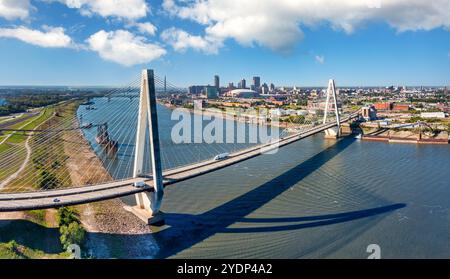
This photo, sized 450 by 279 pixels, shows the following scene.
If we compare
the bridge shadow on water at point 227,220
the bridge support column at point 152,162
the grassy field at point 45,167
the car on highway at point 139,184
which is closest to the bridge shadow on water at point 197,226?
the bridge shadow on water at point 227,220

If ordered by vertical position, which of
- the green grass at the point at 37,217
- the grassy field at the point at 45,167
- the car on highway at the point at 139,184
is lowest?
the green grass at the point at 37,217

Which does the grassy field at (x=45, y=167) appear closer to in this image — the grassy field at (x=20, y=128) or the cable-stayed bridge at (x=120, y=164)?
the cable-stayed bridge at (x=120, y=164)

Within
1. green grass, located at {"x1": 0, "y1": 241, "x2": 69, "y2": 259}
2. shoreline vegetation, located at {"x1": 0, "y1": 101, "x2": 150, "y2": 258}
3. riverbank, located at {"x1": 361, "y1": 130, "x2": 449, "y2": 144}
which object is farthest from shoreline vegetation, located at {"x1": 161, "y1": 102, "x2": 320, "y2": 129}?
green grass, located at {"x1": 0, "y1": 241, "x2": 69, "y2": 259}

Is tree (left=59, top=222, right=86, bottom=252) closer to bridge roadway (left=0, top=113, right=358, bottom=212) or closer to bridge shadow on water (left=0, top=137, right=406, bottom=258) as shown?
bridge shadow on water (left=0, top=137, right=406, bottom=258)

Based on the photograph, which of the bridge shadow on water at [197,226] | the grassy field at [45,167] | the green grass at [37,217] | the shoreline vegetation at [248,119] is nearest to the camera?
the bridge shadow on water at [197,226]

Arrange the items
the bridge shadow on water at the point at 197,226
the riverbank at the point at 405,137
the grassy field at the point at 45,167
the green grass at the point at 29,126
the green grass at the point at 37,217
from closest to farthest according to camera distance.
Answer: the bridge shadow on water at the point at 197,226
the green grass at the point at 37,217
the grassy field at the point at 45,167
the green grass at the point at 29,126
the riverbank at the point at 405,137

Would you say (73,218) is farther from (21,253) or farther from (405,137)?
(405,137)
